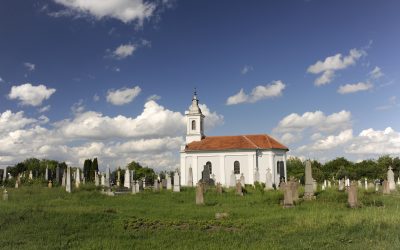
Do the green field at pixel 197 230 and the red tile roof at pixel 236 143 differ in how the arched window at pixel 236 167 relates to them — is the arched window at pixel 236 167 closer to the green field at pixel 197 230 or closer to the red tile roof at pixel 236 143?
the red tile roof at pixel 236 143

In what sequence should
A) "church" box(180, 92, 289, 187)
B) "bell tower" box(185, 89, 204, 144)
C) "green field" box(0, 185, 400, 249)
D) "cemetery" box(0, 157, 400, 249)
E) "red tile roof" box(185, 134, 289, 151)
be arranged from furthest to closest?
"bell tower" box(185, 89, 204, 144), "red tile roof" box(185, 134, 289, 151), "church" box(180, 92, 289, 187), "cemetery" box(0, 157, 400, 249), "green field" box(0, 185, 400, 249)

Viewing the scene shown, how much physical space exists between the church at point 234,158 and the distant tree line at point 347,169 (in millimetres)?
12602

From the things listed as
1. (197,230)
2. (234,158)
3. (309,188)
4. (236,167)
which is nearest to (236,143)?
(234,158)

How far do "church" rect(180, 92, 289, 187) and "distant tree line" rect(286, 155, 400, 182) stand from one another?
1260cm

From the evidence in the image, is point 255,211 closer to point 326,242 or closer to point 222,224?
point 222,224

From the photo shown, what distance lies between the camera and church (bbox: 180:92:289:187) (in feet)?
156

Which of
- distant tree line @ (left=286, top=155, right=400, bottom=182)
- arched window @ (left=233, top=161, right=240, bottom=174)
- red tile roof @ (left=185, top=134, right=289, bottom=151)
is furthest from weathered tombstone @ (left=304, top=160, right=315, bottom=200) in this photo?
distant tree line @ (left=286, top=155, right=400, bottom=182)

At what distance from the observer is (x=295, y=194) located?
20.9 metres

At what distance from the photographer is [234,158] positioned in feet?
158

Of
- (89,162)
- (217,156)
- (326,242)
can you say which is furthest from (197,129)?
(326,242)

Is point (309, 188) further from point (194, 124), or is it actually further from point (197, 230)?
point (194, 124)

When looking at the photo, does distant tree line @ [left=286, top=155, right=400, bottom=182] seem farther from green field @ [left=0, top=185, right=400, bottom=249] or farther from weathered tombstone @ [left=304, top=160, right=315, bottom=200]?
green field @ [left=0, top=185, right=400, bottom=249]

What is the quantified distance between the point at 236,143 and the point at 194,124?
7.06 meters

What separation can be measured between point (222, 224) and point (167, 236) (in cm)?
237
